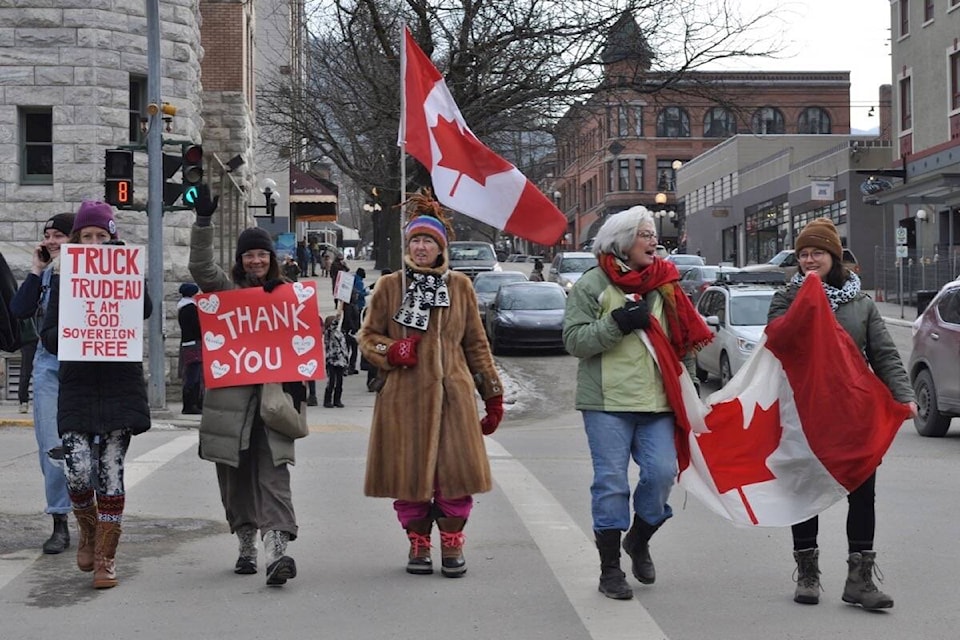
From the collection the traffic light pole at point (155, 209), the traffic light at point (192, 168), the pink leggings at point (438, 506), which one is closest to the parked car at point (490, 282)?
the traffic light pole at point (155, 209)

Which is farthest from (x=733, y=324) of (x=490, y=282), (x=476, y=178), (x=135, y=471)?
(x=476, y=178)

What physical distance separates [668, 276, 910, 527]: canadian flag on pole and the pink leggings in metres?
1.14

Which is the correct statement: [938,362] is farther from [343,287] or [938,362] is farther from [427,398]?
[427,398]

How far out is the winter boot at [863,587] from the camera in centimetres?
638

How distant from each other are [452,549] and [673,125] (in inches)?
3447

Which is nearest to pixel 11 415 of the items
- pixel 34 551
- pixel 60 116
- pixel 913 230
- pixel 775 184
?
pixel 60 116

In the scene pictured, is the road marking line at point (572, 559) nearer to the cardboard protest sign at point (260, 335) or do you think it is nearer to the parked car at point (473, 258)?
the cardboard protest sign at point (260, 335)

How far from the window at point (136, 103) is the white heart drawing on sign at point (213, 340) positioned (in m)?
13.7

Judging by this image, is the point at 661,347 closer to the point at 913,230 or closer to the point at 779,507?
the point at 779,507

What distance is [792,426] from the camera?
22.4 ft

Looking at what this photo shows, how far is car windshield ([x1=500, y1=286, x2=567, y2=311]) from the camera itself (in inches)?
1054

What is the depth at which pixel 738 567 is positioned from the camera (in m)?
7.50

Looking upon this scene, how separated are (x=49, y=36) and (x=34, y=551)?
1289cm

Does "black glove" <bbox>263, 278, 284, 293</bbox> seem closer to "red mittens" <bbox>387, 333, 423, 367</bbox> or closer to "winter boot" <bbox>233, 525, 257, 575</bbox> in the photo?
"red mittens" <bbox>387, 333, 423, 367</bbox>
